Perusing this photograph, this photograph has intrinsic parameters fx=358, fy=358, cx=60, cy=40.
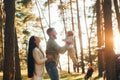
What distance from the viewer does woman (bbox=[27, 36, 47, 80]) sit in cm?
972

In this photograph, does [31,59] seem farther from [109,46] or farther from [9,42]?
[109,46]

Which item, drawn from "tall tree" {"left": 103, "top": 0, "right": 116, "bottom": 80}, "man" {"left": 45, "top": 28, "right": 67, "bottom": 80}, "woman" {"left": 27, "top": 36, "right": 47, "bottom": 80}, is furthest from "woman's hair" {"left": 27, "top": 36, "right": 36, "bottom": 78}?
"tall tree" {"left": 103, "top": 0, "right": 116, "bottom": 80}

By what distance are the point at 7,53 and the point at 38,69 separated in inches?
168

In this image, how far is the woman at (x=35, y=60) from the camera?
31.9 ft

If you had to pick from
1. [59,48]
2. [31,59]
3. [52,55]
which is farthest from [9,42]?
[59,48]

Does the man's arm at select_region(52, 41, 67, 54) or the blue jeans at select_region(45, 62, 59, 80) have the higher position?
the man's arm at select_region(52, 41, 67, 54)

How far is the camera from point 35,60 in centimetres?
978

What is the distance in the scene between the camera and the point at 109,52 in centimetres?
1493

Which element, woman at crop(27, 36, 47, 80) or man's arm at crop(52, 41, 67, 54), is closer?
man's arm at crop(52, 41, 67, 54)

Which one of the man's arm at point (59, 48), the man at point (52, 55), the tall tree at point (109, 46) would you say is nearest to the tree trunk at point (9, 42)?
the tall tree at point (109, 46)

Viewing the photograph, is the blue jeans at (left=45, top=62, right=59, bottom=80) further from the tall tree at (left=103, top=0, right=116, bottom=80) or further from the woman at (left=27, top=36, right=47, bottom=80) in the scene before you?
the tall tree at (left=103, top=0, right=116, bottom=80)

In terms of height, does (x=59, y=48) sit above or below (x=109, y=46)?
above

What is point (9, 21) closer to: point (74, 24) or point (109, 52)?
point (109, 52)

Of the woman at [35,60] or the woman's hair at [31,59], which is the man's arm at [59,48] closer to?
the woman at [35,60]
